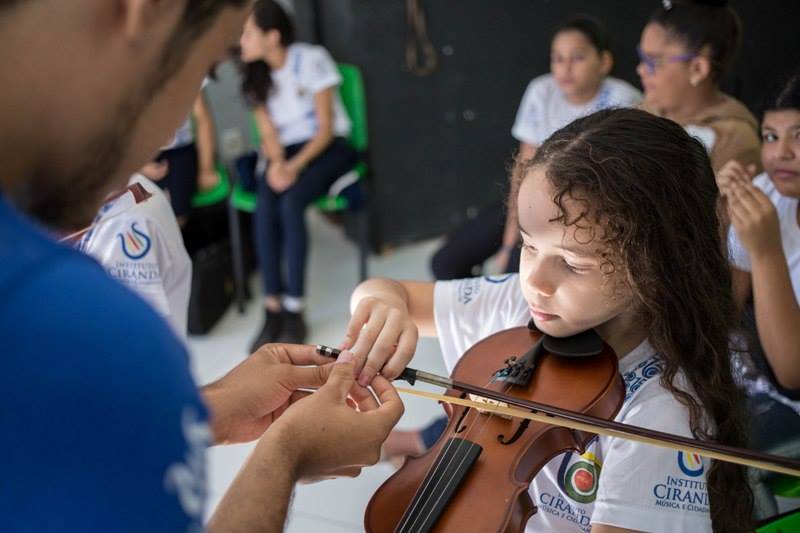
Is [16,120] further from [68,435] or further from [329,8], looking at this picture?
[329,8]

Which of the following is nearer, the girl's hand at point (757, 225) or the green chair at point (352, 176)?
the girl's hand at point (757, 225)

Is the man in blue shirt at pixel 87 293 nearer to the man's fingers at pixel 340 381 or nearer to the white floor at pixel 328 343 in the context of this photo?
the man's fingers at pixel 340 381

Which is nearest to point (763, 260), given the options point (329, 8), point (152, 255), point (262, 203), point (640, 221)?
point (640, 221)

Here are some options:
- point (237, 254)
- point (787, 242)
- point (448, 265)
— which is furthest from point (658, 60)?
point (237, 254)

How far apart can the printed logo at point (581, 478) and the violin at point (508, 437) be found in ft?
0.18

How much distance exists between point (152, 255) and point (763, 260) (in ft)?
3.24

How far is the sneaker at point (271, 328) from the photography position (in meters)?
2.58

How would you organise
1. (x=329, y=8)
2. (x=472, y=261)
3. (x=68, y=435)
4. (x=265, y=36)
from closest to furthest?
(x=68, y=435)
(x=472, y=261)
(x=265, y=36)
(x=329, y=8)

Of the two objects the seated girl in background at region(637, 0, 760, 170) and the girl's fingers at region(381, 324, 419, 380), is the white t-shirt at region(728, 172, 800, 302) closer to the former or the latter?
the seated girl in background at region(637, 0, 760, 170)

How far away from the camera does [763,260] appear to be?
1.35 m

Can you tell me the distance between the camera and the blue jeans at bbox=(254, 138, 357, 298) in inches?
103

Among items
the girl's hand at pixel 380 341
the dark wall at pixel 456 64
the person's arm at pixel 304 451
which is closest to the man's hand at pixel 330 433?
the person's arm at pixel 304 451

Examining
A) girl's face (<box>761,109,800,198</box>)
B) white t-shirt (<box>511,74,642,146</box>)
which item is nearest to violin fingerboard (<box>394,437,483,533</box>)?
girl's face (<box>761,109,800,198</box>)

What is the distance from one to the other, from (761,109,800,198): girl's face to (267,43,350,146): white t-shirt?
1483 mm
